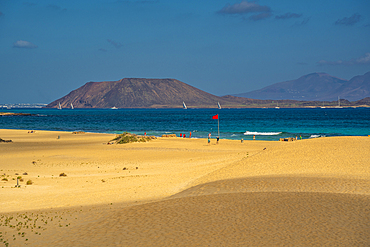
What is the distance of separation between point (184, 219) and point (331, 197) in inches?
224

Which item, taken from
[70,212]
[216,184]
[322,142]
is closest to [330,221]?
[216,184]

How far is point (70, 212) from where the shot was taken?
473 inches

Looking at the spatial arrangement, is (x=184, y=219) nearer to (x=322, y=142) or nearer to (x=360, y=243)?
(x=360, y=243)

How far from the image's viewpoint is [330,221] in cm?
1018

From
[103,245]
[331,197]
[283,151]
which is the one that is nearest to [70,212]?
[103,245]

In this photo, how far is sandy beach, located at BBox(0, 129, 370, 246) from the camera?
363 inches

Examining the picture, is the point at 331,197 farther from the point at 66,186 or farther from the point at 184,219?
the point at 66,186

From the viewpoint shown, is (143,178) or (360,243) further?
(143,178)

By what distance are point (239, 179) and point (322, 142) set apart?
9.08 meters

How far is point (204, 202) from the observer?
41.6ft

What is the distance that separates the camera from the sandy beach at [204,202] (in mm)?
9219

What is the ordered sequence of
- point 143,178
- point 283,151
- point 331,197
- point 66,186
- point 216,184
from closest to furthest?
point 331,197, point 216,184, point 66,186, point 143,178, point 283,151

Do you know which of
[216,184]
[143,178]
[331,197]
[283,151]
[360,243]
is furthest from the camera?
[283,151]

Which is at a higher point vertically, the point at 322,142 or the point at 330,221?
the point at 322,142
